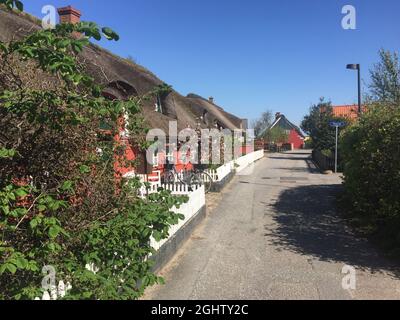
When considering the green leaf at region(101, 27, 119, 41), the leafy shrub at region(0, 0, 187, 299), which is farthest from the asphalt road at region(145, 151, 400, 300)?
the green leaf at region(101, 27, 119, 41)

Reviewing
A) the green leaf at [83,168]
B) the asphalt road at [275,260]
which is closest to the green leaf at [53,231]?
the green leaf at [83,168]

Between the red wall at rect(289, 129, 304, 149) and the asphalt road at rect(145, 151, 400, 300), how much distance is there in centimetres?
6464

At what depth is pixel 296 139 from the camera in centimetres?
7475

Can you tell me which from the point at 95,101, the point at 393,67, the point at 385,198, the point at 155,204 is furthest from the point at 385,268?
the point at 393,67

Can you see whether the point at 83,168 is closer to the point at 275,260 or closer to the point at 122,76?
the point at 275,260

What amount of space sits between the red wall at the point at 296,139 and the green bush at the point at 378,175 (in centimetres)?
6569

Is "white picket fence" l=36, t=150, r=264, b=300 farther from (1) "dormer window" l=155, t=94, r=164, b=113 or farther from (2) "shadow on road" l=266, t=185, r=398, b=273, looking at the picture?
(1) "dormer window" l=155, t=94, r=164, b=113

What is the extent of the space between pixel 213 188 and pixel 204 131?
4232 mm

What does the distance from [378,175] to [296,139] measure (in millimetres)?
68900

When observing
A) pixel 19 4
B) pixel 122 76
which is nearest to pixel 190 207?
pixel 19 4

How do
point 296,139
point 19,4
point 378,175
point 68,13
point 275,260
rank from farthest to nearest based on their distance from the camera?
point 296,139
point 68,13
point 378,175
point 275,260
point 19,4

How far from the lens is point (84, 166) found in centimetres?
361

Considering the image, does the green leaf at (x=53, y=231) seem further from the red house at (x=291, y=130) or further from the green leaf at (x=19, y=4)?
the red house at (x=291, y=130)
